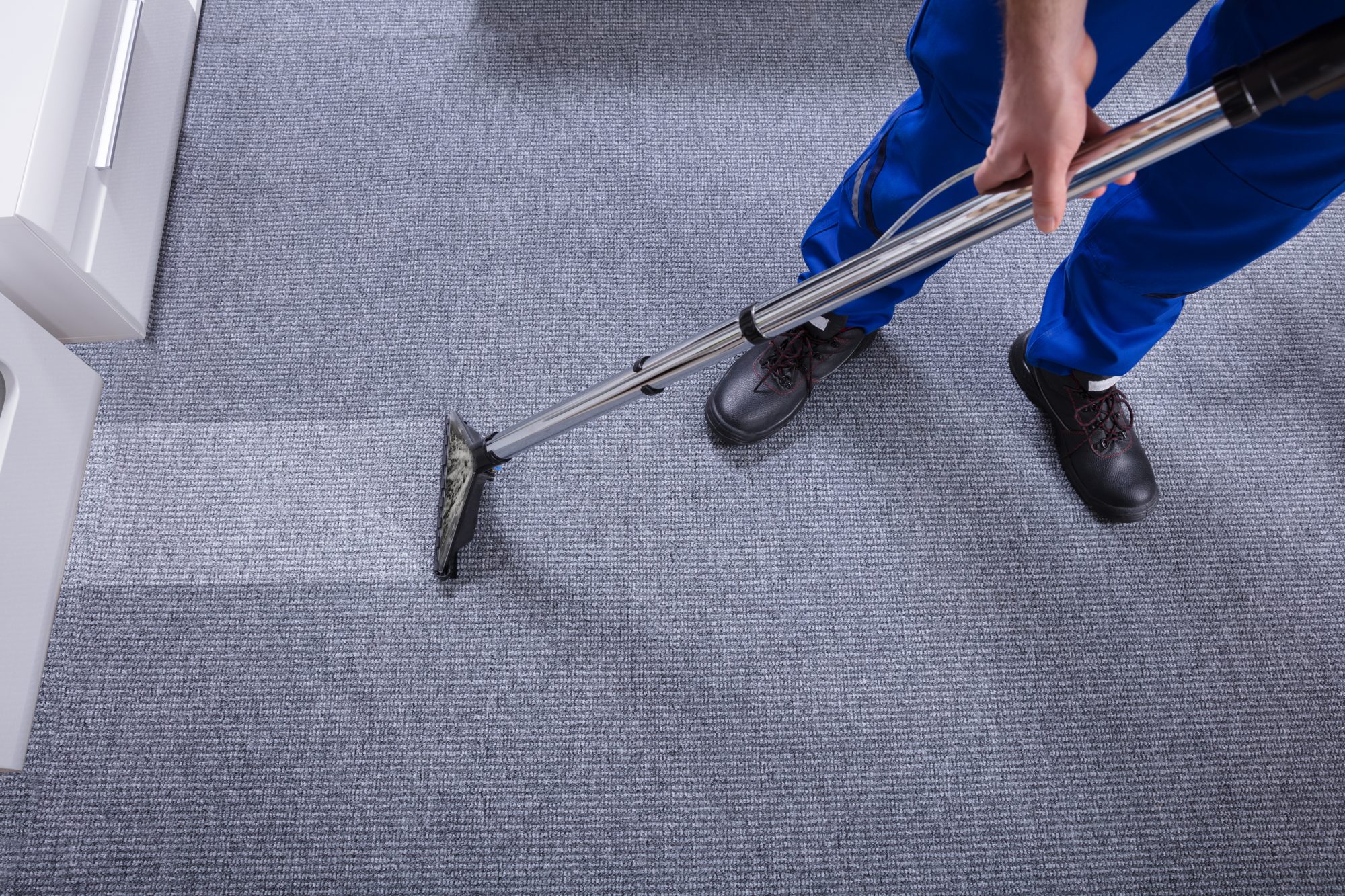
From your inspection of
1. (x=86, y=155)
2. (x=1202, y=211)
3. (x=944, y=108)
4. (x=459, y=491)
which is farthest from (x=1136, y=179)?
(x=86, y=155)

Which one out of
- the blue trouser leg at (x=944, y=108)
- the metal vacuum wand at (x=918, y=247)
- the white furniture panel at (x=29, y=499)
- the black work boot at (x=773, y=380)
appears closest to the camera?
the metal vacuum wand at (x=918, y=247)

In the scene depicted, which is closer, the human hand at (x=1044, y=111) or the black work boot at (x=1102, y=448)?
the human hand at (x=1044, y=111)

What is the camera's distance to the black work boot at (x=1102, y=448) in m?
1.03

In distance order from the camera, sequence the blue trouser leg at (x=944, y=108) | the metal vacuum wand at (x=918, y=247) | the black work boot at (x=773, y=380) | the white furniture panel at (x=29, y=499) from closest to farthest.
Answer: the metal vacuum wand at (x=918, y=247)
the blue trouser leg at (x=944, y=108)
the white furniture panel at (x=29, y=499)
the black work boot at (x=773, y=380)

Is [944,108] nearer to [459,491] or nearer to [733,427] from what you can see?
[733,427]

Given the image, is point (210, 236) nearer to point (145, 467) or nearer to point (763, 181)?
point (145, 467)

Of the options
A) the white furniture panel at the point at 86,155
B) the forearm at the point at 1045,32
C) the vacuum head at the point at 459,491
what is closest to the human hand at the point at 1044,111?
the forearm at the point at 1045,32

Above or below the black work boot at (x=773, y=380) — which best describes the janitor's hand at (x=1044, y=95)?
above

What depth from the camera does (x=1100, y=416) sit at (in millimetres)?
1037

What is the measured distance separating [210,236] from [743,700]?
0.97 metres

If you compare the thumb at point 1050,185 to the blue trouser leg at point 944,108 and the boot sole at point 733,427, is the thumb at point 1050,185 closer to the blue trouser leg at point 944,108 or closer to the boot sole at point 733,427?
the blue trouser leg at point 944,108

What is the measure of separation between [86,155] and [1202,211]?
1234 millimetres

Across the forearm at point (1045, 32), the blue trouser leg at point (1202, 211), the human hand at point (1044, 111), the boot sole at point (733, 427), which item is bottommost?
the boot sole at point (733, 427)

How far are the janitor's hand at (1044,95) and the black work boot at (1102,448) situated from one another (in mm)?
558
